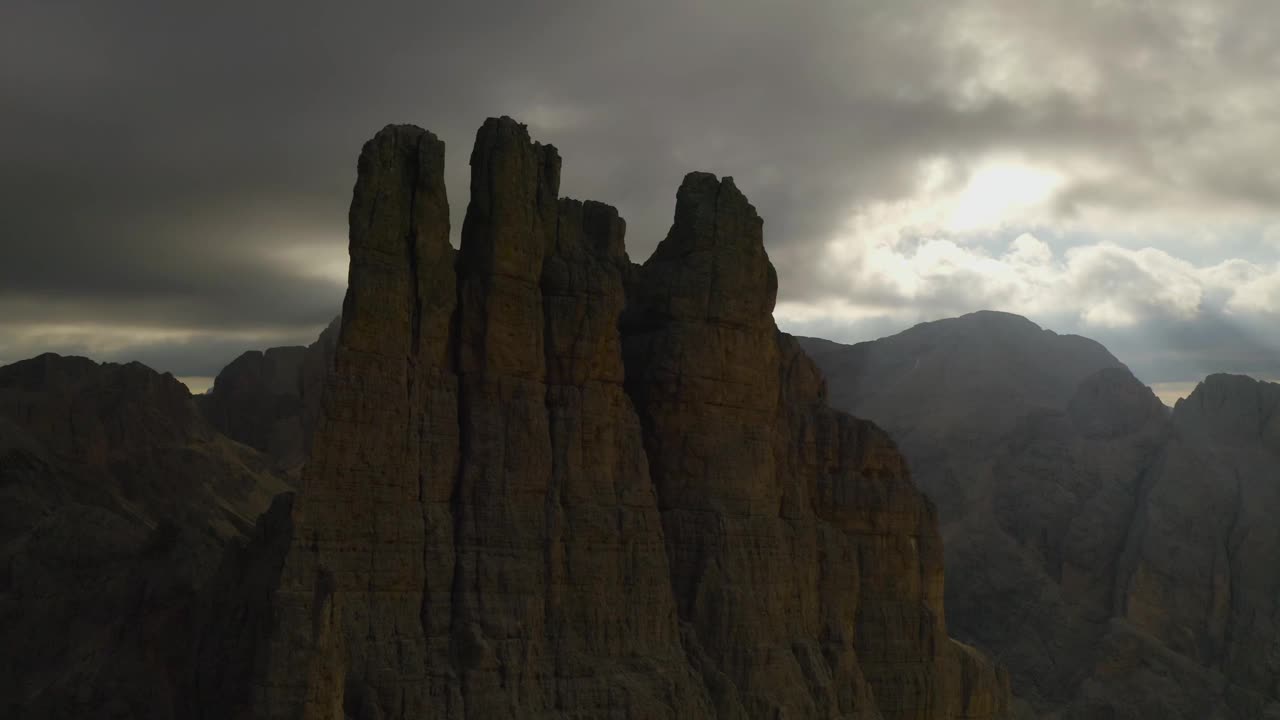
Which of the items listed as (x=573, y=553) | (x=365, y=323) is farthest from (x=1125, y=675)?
(x=365, y=323)

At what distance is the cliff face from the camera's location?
43.9 m

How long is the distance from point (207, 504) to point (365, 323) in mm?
40425

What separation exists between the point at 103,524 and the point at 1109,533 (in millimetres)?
80598

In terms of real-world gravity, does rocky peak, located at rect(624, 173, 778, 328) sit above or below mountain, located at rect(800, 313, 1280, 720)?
above

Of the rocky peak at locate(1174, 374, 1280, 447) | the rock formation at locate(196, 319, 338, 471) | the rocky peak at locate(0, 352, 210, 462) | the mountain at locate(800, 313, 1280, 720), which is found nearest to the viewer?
the rocky peak at locate(0, 352, 210, 462)

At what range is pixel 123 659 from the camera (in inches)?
1869

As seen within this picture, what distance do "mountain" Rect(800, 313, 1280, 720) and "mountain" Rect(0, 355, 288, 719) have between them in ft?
177

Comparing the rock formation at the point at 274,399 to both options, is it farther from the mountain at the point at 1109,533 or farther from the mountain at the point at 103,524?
the mountain at the point at 1109,533

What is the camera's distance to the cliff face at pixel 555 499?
43875 mm

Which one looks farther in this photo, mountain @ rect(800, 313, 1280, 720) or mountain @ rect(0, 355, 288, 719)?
mountain @ rect(800, 313, 1280, 720)

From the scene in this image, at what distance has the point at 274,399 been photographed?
367ft

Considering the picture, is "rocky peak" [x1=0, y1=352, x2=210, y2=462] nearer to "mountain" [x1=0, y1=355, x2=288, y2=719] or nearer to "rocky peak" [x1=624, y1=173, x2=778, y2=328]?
"mountain" [x1=0, y1=355, x2=288, y2=719]

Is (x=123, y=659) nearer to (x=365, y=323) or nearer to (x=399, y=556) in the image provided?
(x=399, y=556)

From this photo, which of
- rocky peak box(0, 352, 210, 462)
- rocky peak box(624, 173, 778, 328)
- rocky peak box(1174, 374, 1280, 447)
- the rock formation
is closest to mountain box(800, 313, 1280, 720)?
rocky peak box(1174, 374, 1280, 447)
